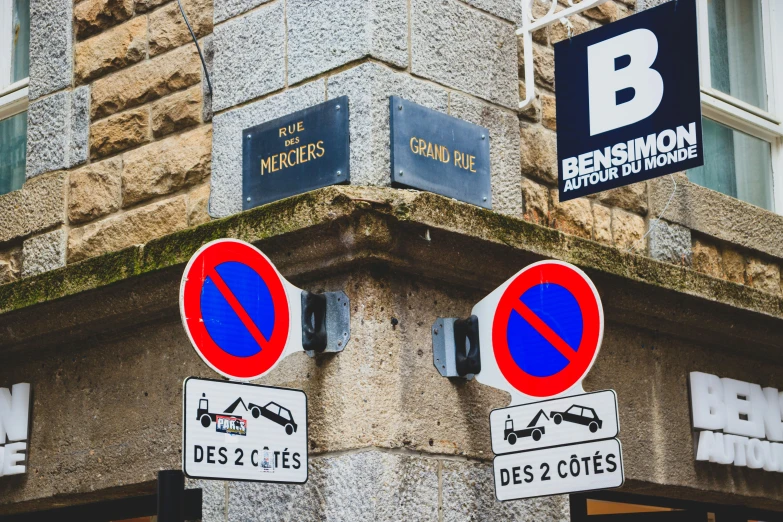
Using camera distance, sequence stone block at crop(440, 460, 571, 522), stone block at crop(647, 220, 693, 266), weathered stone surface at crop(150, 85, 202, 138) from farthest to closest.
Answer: stone block at crop(647, 220, 693, 266) < weathered stone surface at crop(150, 85, 202, 138) < stone block at crop(440, 460, 571, 522)

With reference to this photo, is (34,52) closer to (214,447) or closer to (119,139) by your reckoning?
(119,139)

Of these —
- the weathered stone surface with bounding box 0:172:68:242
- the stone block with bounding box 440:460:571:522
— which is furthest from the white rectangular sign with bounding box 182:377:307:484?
the weathered stone surface with bounding box 0:172:68:242

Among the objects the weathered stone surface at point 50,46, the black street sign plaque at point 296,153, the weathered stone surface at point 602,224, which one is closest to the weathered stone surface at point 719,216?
the weathered stone surface at point 602,224

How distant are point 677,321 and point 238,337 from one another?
281 centimetres

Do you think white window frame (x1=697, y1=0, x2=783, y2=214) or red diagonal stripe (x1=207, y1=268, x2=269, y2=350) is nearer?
red diagonal stripe (x1=207, y1=268, x2=269, y2=350)

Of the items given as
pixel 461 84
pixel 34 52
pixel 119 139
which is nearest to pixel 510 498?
pixel 461 84

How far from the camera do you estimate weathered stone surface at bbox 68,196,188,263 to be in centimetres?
662

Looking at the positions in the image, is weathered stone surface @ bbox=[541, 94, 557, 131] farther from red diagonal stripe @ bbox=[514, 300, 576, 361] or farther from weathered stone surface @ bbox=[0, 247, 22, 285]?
weathered stone surface @ bbox=[0, 247, 22, 285]

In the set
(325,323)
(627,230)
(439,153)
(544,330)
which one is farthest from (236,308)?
(627,230)

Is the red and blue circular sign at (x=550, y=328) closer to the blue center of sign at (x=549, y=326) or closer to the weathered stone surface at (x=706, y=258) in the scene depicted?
the blue center of sign at (x=549, y=326)

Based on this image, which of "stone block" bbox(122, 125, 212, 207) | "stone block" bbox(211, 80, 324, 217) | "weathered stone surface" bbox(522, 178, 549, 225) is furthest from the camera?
"stone block" bbox(122, 125, 212, 207)

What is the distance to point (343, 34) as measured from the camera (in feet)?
19.5

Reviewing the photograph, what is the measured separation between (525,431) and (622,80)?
6.12 feet

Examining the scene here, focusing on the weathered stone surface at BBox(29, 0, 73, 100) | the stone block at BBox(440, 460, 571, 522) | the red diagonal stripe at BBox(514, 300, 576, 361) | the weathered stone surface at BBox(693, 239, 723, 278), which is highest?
the weathered stone surface at BBox(29, 0, 73, 100)
